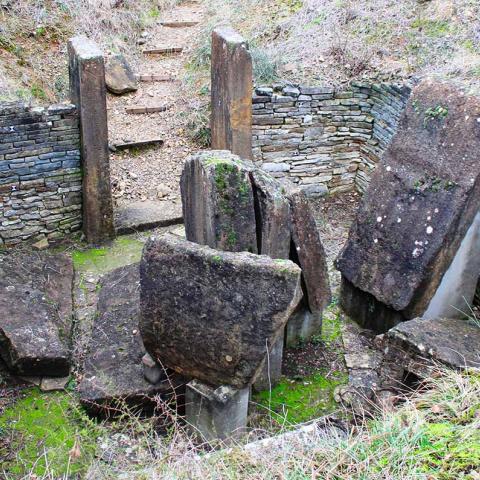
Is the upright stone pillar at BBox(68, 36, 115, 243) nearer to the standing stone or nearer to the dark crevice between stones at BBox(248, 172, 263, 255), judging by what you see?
the standing stone

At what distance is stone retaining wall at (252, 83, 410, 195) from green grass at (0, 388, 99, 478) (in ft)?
12.9

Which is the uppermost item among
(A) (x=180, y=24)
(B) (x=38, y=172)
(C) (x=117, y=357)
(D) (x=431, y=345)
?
(A) (x=180, y=24)

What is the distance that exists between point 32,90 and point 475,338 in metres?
5.91

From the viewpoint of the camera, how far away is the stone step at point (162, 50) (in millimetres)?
9719

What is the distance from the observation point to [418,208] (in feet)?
15.7

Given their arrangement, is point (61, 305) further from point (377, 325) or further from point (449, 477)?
point (449, 477)

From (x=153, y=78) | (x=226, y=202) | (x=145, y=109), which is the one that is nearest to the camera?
(x=226, y=202)

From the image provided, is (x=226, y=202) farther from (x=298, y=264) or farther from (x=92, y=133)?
(x=92, y=133)

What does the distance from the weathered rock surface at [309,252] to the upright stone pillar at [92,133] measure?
260 cm

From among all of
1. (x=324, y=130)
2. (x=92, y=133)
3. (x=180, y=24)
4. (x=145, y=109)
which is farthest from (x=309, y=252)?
(x=180, y=24)

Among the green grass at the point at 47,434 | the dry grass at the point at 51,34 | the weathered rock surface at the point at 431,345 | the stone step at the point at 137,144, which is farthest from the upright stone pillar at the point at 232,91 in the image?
the green grass at the point at 47,434

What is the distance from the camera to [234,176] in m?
4.12

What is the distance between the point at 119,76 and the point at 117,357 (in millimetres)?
5331

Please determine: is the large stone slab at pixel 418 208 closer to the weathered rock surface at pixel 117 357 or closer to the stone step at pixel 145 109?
the weathered rock surface at pixel 117 357
